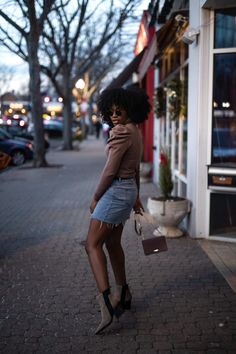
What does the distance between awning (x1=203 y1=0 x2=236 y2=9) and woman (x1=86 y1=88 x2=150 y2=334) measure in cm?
283

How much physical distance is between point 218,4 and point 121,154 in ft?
11.6

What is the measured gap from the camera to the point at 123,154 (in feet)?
13.0

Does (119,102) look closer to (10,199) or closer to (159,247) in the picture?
(159,247)

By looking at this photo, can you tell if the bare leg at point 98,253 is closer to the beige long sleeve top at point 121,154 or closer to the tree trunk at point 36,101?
the beige long sleeve top at point 121,154

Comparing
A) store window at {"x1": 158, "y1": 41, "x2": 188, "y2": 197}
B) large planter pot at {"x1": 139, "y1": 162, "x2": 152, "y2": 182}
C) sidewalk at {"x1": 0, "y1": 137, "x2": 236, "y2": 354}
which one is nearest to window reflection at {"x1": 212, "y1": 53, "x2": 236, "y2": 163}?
store window at {"x1": 158, "y1": 41, "x2": 188, "y2": 197}

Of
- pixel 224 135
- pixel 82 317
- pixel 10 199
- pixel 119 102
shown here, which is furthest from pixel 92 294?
pixel 10 199

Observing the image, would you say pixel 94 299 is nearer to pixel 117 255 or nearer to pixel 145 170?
pixel 117 255

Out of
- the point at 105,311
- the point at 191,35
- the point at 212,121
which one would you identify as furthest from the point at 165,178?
the point at 105,311

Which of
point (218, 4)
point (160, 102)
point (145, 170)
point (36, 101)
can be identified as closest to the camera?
point (218, 4)

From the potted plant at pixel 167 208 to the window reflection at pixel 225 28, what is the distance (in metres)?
1.80

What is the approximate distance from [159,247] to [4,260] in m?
2.47

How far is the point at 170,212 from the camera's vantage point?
6832mm

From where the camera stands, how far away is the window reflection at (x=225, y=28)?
6.69m

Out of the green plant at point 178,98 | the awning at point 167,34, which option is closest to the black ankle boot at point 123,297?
the awning at point 167,34
